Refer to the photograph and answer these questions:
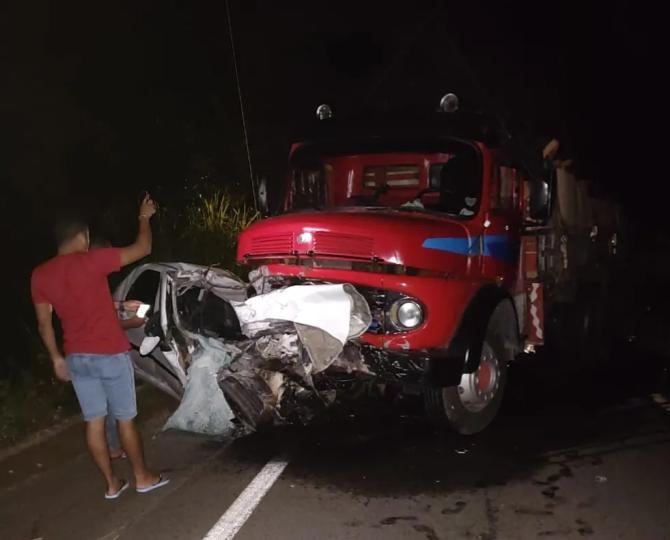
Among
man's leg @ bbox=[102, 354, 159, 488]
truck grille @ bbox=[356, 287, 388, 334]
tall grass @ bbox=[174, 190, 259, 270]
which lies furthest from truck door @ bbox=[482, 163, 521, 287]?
tall grass @ bbox=[174, 190, 259, 270]

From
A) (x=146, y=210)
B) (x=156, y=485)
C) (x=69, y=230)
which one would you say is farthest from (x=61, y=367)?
(x=146, y=210)

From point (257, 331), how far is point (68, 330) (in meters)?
1.32

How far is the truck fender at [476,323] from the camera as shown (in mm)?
4984

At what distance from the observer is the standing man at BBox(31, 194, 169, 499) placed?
13.8 ft

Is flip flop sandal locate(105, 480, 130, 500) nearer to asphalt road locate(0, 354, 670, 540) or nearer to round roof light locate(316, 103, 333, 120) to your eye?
asphalt road locate(0, 354, 670, 540)

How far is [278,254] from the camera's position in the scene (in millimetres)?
5238

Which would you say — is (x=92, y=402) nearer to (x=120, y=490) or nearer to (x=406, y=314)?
(x=120, y=490)

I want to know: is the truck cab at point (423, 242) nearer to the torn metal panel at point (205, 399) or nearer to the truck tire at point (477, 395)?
the truck tire at point (477, 395)

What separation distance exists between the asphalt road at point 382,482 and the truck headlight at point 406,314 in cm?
100

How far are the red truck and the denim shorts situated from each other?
137cm

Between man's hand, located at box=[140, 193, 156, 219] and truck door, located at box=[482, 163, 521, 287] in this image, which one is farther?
truck door, located at box=[482, 163, 521, 287]

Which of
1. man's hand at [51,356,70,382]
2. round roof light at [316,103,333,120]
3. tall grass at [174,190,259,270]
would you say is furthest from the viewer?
tall grass at [174,190,259,270]

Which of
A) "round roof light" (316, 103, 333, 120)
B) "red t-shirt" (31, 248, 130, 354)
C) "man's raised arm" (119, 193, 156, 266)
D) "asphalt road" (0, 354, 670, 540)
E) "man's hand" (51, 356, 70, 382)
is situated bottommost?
"asphalt road" (0, 354, 670, 540)

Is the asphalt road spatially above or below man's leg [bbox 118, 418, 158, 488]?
below
